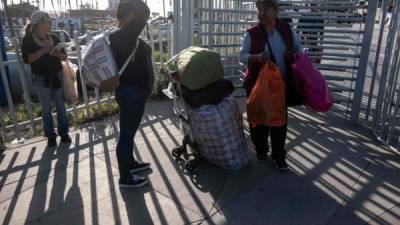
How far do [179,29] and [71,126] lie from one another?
7.69 ft

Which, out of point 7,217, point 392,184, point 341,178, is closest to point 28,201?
point 7,217

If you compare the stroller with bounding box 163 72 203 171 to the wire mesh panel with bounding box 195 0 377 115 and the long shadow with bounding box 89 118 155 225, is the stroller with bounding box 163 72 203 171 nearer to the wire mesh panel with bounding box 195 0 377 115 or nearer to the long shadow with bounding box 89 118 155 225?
the long shadow with bounding box 89 118 155 225

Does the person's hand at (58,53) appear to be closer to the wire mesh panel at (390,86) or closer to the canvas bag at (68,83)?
the canvas bag at (68,83)

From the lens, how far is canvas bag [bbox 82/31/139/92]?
2.99 metres

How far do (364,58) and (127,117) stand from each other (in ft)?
11.6

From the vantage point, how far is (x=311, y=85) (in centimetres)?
345

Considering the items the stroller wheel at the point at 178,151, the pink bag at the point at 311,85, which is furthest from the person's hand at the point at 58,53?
the pink bag at the point at 311,85

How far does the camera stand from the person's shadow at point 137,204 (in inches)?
120

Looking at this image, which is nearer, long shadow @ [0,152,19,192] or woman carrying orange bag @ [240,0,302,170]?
woman carrying orange bag @ [240,0,302,170]

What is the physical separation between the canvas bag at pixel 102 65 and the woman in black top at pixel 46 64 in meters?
1.40

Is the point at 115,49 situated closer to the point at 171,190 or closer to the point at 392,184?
the point at 171,190

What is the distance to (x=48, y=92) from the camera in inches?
174

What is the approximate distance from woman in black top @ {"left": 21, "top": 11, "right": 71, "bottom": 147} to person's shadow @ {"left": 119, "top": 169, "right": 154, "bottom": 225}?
1671 mm

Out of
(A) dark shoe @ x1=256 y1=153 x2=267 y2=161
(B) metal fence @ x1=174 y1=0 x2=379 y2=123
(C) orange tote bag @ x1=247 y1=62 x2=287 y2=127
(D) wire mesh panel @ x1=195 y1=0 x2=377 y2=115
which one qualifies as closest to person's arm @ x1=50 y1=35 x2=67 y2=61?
(B) metal fence @ x1=174 y1=0 x2=379 y2=123
